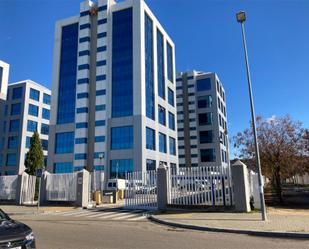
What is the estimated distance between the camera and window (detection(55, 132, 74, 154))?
205 ft

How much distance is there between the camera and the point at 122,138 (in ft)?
189

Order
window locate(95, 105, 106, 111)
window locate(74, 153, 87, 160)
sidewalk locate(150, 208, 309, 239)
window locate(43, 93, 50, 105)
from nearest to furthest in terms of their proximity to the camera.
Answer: sidewalk locate(150, 208, 309, 239) < window locate(74, 153, 87, 160) < window locate(95, 105, 106, 111) < window locate(43, 93, 50, 105)

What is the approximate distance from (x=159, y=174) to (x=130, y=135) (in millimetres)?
38397

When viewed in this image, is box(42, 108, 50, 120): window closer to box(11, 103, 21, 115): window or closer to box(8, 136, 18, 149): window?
box(11, 103, 21, 115): window

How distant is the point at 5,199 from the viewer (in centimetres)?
2823

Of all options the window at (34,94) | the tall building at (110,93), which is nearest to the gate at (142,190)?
the tall building at (110,93)

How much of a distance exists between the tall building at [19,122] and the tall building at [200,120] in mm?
43744

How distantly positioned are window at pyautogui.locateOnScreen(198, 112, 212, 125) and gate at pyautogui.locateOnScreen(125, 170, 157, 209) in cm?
7627

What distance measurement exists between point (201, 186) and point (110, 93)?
45445 millimetres

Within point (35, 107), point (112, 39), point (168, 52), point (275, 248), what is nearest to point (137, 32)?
point (112, 39)

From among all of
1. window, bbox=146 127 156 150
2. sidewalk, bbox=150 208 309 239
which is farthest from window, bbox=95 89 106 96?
sidewalk, bbox=150 208 309 239

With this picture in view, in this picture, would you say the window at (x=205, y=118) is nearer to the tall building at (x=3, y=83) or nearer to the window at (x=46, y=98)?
A: the window at (x=46, y=98)

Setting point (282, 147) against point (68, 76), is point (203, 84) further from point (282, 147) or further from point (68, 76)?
point (282, 147)

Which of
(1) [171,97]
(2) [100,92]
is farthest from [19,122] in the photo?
(1) [171,97]
